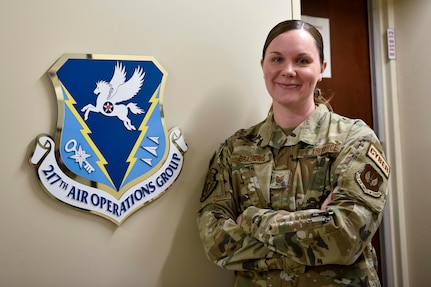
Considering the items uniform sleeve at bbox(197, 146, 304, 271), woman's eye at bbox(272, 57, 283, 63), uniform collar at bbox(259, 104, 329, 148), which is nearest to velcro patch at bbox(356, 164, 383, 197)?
uniform collar at bbox(259, 104, 329, 148)

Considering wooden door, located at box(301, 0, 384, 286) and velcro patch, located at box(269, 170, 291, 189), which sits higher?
wooden door, located at box(301, 0, 384, 286)

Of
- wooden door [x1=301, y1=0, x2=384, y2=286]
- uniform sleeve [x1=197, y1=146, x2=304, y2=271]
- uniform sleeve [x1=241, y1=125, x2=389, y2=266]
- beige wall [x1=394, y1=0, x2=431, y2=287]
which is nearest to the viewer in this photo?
uniform sleeve [x1=241, y1=125, x2=389, y2=266]

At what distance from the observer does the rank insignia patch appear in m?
1.19

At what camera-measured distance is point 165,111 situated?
52.4 inches

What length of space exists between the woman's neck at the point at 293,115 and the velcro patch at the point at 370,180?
28 cm

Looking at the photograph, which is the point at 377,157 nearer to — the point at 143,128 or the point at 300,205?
the point at 300,205

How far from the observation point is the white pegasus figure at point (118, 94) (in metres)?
1.23

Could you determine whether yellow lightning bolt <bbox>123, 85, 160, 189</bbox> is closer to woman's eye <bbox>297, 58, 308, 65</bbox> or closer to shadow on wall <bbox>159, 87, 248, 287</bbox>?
shadow on wall <bbox>159, 87, 248, 287</bbox>

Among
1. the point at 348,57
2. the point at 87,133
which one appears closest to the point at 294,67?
the point at 87,133

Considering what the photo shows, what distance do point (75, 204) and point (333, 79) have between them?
141cm

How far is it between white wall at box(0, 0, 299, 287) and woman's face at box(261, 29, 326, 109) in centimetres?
28

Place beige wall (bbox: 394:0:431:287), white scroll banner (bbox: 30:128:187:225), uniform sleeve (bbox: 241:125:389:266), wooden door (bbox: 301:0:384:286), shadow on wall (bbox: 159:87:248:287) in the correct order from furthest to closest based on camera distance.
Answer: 1. wooden door (bbox: 301:0:384:286)
2. beige wall (bbox: 394:0:431:287)
3. shadow on wall (bbox: 159:87:248:287)
4. white scroll banner (bbox: 30:128:187:225)
5. uniform sleeve (bbox: 241:125:389:266)

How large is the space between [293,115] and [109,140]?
2.10 feet

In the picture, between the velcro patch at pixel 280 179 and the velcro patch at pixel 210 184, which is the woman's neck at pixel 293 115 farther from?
the velcro patch at pixel 210 184
